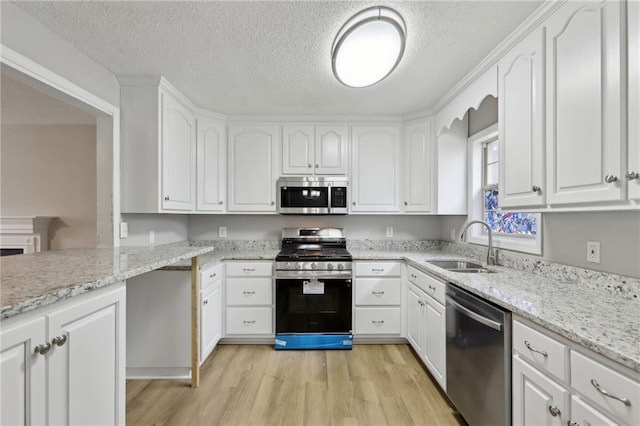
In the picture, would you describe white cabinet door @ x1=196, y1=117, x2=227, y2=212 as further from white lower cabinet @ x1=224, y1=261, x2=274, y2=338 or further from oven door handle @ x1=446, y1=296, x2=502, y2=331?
oven door handle @ x1=446, y1=296, x2=502, y2=331

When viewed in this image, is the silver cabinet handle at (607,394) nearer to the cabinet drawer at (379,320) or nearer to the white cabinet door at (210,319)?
the cabinet drawer at (379,320)

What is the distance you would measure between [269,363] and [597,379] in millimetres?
2213

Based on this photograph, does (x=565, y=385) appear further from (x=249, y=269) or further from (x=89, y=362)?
(x=249, y=269)

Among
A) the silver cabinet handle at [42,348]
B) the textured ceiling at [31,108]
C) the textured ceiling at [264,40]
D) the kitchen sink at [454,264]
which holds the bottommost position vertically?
the kitchen sink at [454,264]

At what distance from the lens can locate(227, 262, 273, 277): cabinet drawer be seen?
9.21ft

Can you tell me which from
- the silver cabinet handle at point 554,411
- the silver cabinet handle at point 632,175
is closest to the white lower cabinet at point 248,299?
the silver cabinet handle at point 554,411

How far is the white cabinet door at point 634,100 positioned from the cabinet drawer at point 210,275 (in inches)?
98.4

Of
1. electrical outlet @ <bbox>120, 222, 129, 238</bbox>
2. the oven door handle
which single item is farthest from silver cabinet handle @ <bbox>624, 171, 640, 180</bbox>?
electrical outlet @ <bbox>120, 222, 129, 238</bbox>

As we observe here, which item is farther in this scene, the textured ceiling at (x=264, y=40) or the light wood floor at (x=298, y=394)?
the light wood floor at (x=298, y=394)

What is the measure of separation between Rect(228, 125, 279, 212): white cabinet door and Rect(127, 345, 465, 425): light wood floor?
1.52m

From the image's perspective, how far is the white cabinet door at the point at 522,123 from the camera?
4.72ft

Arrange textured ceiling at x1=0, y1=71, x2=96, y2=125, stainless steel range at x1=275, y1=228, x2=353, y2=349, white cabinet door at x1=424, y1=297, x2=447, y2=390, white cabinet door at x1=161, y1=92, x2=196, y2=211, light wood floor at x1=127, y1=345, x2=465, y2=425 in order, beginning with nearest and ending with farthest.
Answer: light wood floor at x1=127, y1=345, x2=465, y2=425
white cabinet door at x1=424, y1=297, x2=447, y2=390
white cabinet door at x1=161, y1=92, x2=196, y2=211
textured ceiling at x1=0, y1=71, x2=96, y2=125
stainless steel range at x1=275, y1=228, x2=353, y2=349

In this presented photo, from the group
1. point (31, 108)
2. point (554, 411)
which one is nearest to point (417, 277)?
point (554, 411)

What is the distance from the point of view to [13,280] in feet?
3.33
